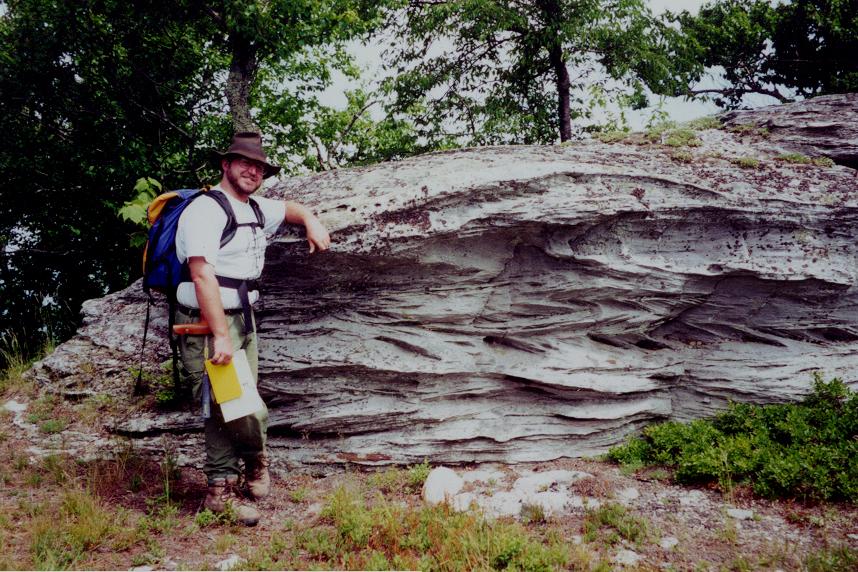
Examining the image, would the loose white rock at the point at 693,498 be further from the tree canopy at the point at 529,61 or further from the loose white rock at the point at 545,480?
the tree canopy at the point at 529,61

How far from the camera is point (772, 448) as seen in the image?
696 cm

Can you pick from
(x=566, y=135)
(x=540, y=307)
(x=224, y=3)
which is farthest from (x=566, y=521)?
(x=566, y=135)

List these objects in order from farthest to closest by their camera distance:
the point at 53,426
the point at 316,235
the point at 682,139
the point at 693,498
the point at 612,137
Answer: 1. the point at 612,137
2. the point at 682,139
3. the point at 53,426
4. the point at 316,235
5. the point at 693,498

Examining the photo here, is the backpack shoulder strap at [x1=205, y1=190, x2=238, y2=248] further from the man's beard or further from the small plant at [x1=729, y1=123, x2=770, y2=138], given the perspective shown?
the small plant at [x1=729, y1=123, x2=770, y2=138]

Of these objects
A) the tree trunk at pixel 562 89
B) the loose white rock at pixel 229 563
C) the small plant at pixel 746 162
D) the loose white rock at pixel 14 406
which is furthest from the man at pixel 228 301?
the tree trunk at pixel 562 89

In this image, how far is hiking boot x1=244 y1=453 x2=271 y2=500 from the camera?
252 inches

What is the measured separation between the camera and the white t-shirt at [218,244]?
561 cm

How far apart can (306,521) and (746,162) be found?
26.9 ft

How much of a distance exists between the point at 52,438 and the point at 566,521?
23.1ft

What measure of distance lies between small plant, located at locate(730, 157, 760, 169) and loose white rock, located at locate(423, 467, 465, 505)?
6.45m

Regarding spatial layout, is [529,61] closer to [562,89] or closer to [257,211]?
[562,89]

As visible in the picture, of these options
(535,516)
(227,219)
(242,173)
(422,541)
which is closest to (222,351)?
(227,219)

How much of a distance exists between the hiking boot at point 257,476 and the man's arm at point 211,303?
1.46m

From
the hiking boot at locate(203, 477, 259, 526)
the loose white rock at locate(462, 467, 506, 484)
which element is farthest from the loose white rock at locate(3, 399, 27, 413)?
the loose white rock at locate(462, 467, 506, 484)
